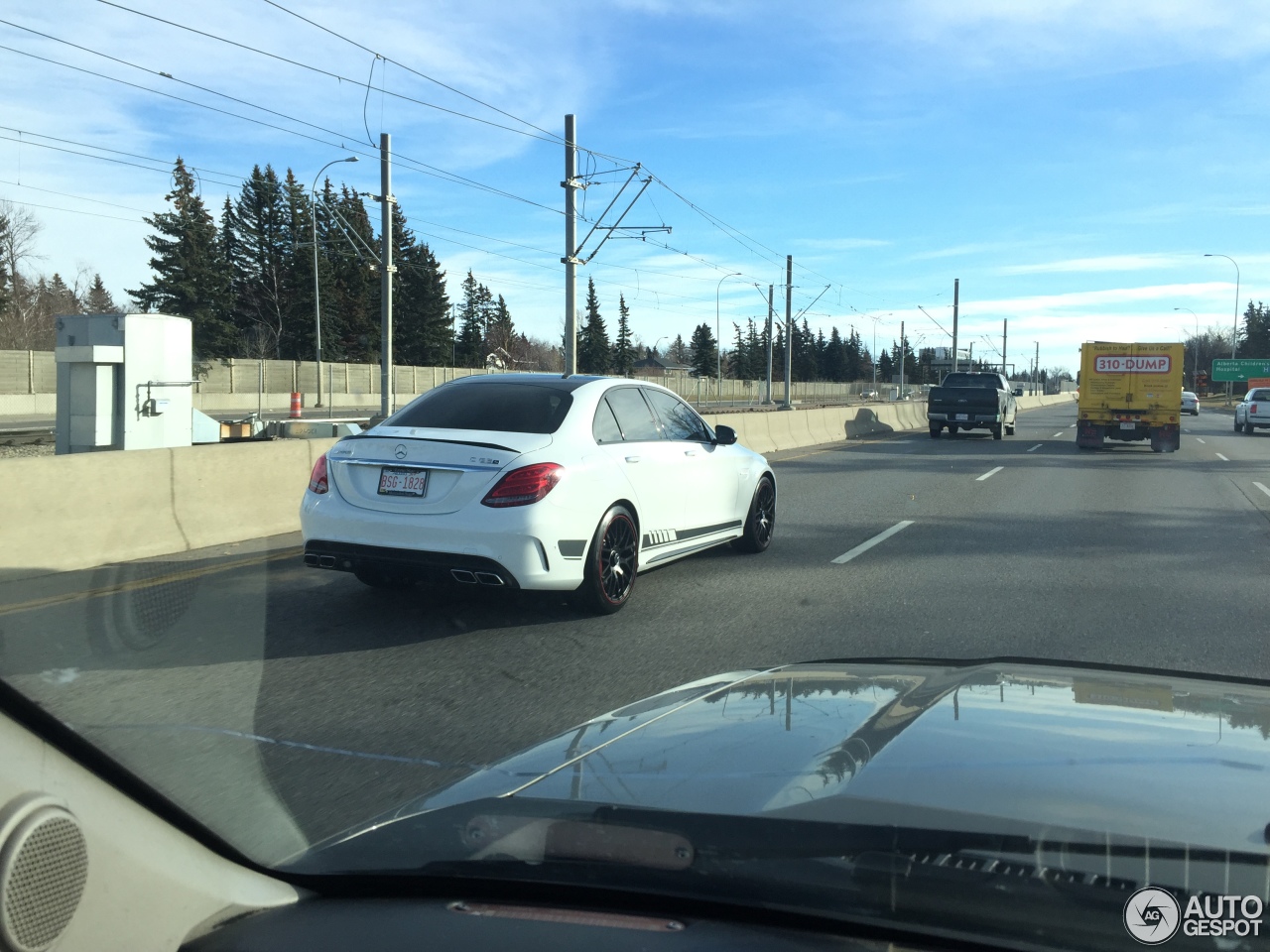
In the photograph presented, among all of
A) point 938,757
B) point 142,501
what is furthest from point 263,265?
point 938,757

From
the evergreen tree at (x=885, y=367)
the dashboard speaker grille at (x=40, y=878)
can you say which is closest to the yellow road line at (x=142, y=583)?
the dashboard speaker grille at (x=40, y=878)

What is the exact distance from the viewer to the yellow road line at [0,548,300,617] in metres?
6.86

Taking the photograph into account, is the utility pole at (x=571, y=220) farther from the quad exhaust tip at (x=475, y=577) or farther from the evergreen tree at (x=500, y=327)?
the evergreen tree at (x=500, y=327)

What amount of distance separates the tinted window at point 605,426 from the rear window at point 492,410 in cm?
24

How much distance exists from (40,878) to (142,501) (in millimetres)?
8257

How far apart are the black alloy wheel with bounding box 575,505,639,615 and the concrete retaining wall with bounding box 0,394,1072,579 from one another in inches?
162

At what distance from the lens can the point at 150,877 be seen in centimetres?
174

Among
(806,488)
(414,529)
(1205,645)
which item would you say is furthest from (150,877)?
(806,488)

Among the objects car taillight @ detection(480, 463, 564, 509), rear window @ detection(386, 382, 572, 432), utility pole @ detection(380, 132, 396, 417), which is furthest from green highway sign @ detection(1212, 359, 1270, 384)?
car taillight @ detection(480, 463, 564, 509)

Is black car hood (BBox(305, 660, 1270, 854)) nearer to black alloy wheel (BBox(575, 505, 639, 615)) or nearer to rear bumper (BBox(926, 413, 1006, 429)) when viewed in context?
black alloy wheel (BBox(575, 505, 639, 615))

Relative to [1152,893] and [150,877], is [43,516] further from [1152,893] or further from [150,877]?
[1152,893]

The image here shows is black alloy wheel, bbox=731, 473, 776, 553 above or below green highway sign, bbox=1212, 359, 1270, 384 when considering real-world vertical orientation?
below

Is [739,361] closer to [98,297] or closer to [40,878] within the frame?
[98,297]

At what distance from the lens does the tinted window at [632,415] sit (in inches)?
309
